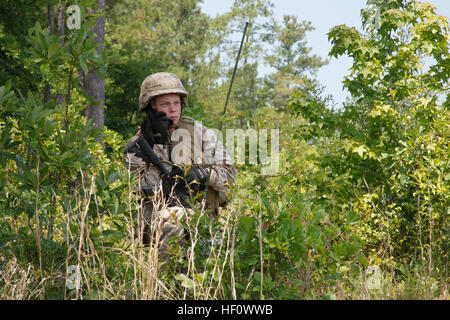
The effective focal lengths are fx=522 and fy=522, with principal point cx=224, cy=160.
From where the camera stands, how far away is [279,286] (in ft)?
9.65

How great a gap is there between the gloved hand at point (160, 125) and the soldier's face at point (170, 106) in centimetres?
9

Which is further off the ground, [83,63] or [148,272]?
[83,63]

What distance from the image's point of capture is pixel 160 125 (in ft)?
13.2

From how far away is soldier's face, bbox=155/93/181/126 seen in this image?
4.14 m

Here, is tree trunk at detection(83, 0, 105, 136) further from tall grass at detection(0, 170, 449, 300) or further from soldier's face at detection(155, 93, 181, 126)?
tall grass at detection(0, 170, 449, 300)

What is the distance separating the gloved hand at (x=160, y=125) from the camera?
13.2ft

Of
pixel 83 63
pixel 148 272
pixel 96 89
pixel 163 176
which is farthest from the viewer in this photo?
pixel 96 89

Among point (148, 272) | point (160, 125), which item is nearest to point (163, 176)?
point (160, 125)

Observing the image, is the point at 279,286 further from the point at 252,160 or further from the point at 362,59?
the point at 252,160

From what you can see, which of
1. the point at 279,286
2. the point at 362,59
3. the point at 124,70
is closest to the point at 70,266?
the point at 279,286

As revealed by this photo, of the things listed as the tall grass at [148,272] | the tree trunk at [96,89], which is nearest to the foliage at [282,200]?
the tall grass at [148,272]

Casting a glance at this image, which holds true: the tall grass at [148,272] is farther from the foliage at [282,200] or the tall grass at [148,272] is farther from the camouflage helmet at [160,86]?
the camouflage helmet at [160,86]

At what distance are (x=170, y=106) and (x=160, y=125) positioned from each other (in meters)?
0.20

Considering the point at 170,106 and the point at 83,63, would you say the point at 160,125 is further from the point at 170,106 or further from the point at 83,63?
the point at 83,63
